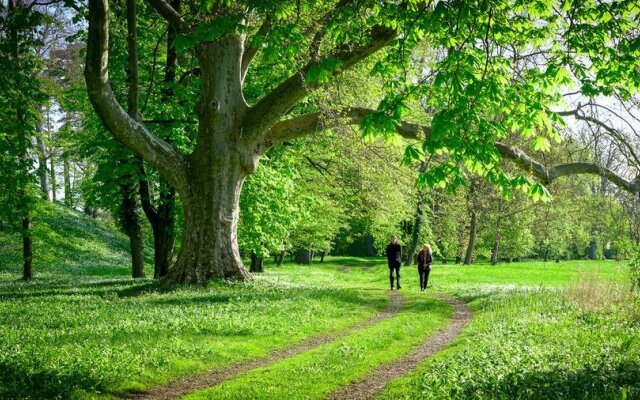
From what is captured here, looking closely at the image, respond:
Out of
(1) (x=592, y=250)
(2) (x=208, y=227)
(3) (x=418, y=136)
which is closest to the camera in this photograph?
(3) (x=418, y=136)

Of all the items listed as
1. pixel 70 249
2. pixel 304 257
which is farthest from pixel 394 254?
pixel 304 257

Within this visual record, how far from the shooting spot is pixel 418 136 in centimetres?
1648

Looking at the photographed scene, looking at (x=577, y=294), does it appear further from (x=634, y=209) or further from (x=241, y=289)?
(x=241, y=289)

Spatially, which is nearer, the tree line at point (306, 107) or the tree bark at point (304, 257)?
the tree line at point (306, 107)

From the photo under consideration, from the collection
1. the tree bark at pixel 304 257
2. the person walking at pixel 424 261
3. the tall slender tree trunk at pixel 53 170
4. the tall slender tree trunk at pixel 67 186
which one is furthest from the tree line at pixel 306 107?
the tall slender tree trunk at pixel 67 186

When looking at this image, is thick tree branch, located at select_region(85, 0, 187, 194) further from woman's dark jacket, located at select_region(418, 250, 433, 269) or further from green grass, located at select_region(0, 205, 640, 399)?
woman's dark jacket, located at select_region(418, 250, 433, 269)

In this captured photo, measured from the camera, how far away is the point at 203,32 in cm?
1077

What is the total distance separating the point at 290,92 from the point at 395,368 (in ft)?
33.4

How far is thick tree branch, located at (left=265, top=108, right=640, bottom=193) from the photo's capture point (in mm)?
16516

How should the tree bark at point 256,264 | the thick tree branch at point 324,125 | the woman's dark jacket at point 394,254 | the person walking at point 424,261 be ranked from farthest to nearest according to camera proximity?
the tree bark at point 256,264, the woman's dark jacket at point 394,254, the person walking at point 424,261, the thick tree branch at point 324,125

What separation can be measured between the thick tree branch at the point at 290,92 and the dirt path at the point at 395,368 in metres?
7.57

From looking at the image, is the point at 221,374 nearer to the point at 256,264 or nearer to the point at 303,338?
the point at 303,338

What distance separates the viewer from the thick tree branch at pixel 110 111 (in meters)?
15.4

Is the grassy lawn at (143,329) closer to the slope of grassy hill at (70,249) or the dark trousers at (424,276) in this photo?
the dark trousers at (424,276)
